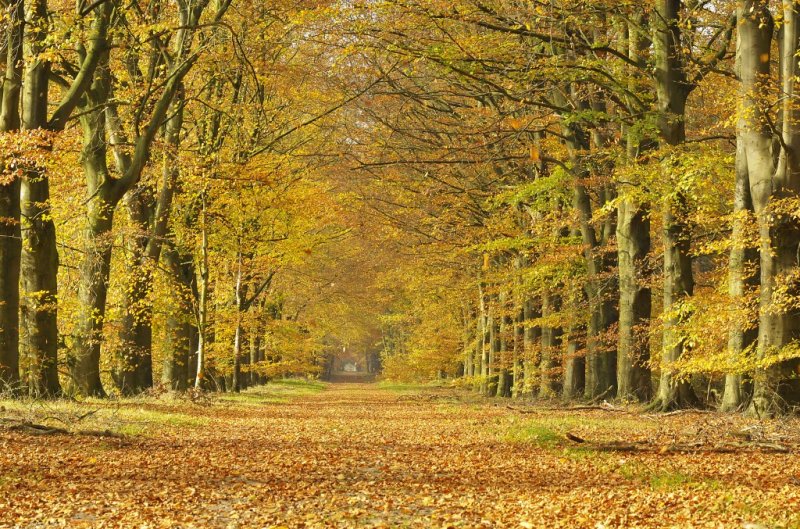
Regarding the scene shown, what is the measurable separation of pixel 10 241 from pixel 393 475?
9575mm

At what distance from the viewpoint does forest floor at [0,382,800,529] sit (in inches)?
297

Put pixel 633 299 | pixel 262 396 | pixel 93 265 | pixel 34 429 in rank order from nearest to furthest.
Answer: pixel 34 429, pixel 93 265, pixel 633 299, pixel 262 396

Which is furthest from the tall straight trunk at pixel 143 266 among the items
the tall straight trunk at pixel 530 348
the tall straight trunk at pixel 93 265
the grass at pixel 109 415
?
A: the tall straight trunk at pixel 530 348

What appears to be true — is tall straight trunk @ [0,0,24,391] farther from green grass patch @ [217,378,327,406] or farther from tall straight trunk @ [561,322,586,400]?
tall straight trunk @ [561,322,586,400]

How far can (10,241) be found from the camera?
16.5 meters

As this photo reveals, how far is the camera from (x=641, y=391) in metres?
21.9

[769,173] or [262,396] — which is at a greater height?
[769,173]

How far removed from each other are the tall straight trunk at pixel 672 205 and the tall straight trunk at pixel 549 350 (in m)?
8.46

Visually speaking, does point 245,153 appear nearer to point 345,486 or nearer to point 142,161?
point 142,161

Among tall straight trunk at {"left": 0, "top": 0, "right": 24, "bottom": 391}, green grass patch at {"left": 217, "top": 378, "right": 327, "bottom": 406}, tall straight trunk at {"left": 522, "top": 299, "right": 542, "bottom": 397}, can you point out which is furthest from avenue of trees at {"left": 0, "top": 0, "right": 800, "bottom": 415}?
green grass patch at {"left": 217, "top": 378, "right": 327, "bottom": 406}

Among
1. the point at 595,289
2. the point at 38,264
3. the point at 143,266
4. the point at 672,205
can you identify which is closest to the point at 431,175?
the point at 595,289

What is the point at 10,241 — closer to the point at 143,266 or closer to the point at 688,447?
the point at 143,266

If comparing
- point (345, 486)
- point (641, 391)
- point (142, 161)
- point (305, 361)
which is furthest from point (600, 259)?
point (305, 361)

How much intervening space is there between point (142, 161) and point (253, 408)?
26.1 feet
